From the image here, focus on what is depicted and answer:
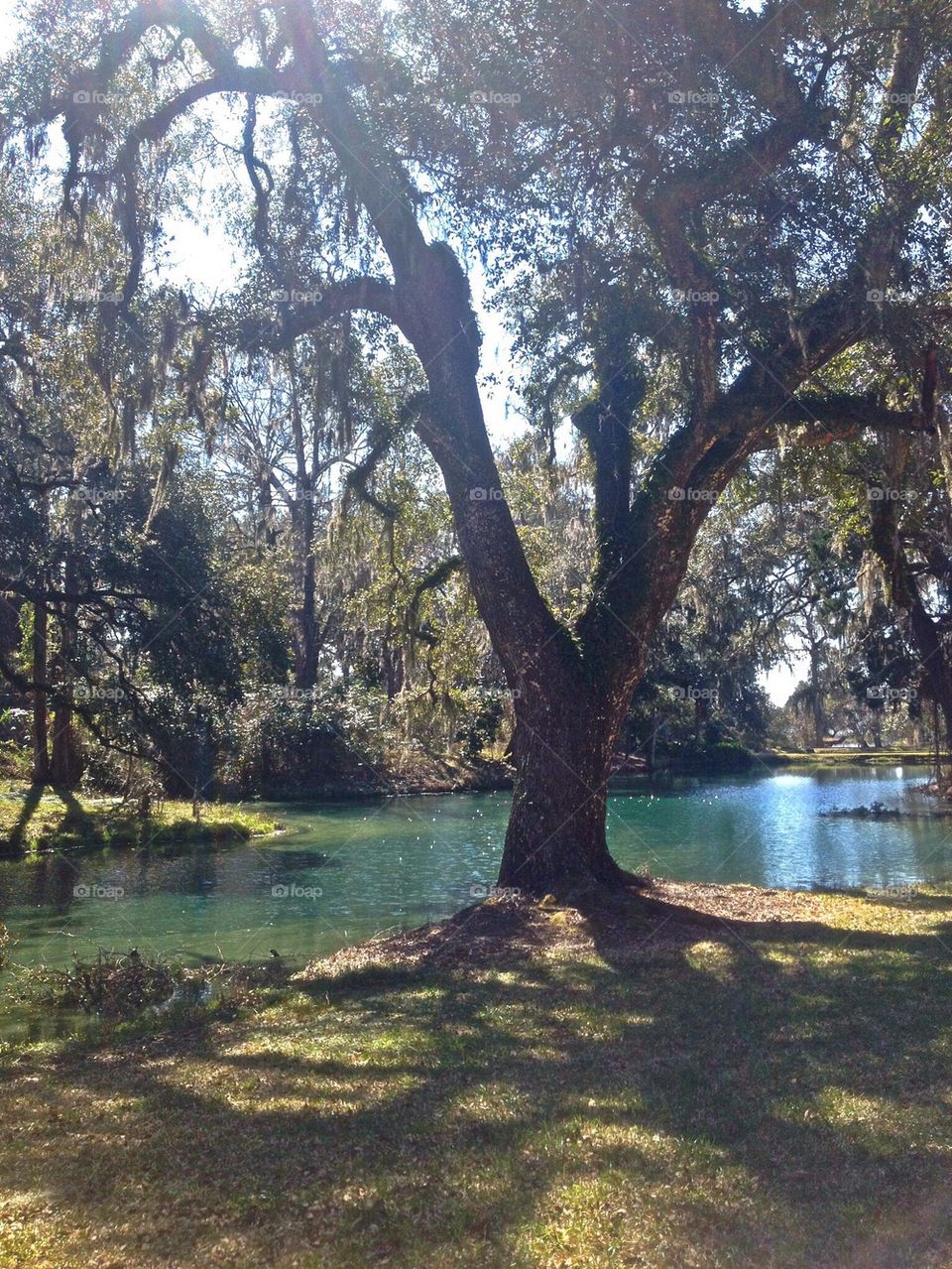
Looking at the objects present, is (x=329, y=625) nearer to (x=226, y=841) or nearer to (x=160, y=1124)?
(x=226, y=841)

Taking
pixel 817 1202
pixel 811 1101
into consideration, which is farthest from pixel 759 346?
pixel 817 1202

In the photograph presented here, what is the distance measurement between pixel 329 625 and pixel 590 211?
32211mm

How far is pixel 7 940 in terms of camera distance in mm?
12719

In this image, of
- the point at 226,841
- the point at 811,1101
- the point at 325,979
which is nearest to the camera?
the point at 811,1101

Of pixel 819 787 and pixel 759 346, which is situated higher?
pixel 759 346

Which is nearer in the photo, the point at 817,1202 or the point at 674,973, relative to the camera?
the point at 817,1202
